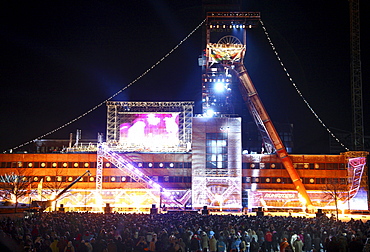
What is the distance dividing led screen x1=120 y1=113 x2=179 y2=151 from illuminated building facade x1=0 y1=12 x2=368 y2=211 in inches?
130

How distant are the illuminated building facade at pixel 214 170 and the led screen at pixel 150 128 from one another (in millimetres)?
3296

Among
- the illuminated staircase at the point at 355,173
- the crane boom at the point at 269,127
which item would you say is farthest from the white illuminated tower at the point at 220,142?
the illuminated staircase at the point at 355,173

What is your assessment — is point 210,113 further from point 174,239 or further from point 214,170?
point 174,239

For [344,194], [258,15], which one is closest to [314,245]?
[344,194]

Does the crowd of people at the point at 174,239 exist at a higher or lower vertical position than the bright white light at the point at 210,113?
lower

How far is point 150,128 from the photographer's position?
199 feet

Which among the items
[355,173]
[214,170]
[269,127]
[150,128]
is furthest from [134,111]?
[355,173]

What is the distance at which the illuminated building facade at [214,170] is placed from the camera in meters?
53.2

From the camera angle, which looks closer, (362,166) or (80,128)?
(362,166)

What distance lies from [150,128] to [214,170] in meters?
13.0

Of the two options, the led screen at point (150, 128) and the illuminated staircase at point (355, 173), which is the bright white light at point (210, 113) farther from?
the illuminated staircase at point (355, 173)

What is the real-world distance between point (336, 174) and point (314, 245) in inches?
1496

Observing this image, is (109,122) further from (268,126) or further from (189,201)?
(268,126)

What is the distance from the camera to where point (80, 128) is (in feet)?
254
